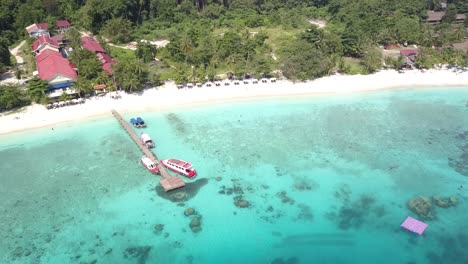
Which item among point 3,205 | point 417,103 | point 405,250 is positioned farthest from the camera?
point 417,103

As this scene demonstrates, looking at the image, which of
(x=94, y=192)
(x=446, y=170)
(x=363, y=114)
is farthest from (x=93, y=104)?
(x=446, y=170)

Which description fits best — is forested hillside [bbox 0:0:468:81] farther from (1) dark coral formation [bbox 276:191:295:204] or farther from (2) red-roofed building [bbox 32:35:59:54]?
(1) dark coral formation [bbox 276:191:295:204]

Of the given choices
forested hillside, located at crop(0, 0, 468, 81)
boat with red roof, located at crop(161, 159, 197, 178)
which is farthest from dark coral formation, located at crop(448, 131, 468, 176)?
boat with red roof, located at crop(161, 159, 197, 178)

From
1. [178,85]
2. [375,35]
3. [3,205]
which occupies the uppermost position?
[375,35]

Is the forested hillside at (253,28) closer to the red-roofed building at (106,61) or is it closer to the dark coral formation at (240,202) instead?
the red-roofed building at (106,61)

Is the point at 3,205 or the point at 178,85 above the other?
the point at 178,85

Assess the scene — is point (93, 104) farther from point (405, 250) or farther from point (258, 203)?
point (405, 250)

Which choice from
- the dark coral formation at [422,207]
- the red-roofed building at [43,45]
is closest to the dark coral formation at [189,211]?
the dark coral formation at [422,207]
